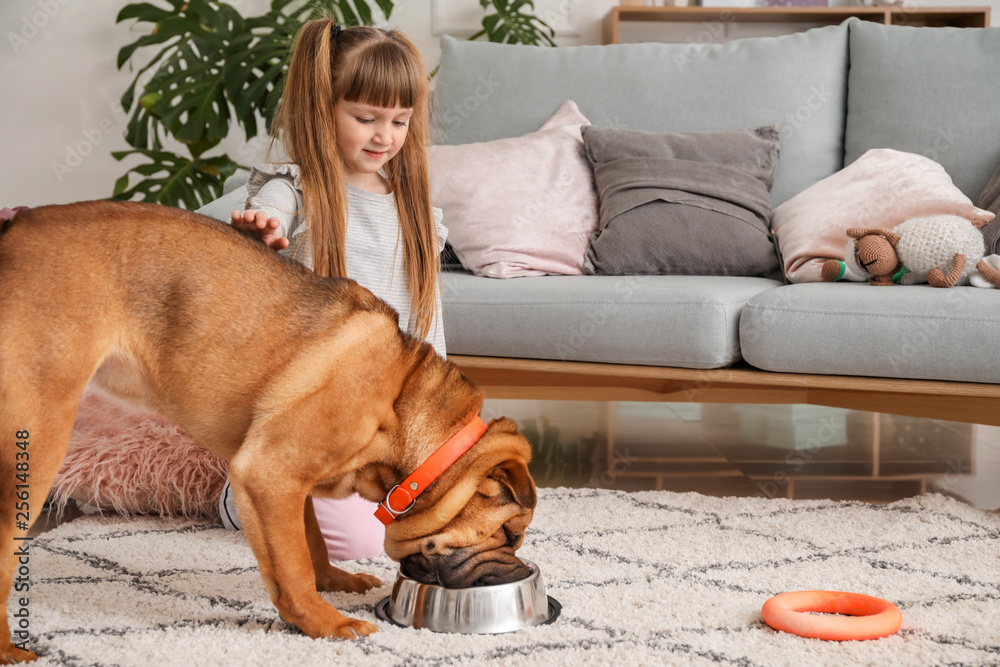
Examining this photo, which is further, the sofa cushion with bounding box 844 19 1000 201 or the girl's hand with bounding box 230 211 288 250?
the sofa cushion with bounding box 844 19 1000 201

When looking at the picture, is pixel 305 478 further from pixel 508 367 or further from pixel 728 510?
pixel 728 510

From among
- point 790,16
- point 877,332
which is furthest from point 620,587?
point 790,16

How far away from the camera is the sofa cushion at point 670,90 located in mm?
3004

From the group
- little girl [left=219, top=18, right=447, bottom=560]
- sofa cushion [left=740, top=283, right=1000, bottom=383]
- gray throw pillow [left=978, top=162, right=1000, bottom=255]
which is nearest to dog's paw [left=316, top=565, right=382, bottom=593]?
little girl [left=219, top=18, right=447, bottom=560]

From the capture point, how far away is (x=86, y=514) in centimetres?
220

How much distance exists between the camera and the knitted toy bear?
7.20 feet

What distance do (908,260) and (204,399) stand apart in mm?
1840

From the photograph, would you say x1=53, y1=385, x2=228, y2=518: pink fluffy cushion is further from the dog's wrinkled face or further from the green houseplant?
the green houseplant

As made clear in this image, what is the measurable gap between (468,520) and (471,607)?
155 millimetres

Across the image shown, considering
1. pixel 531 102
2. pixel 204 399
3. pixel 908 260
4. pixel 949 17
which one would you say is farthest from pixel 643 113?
pixel 949 17

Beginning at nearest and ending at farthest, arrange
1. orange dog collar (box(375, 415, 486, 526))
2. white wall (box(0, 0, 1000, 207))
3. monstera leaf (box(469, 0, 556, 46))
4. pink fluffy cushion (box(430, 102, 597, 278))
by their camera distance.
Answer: orange dog collar (box(375, 415, 486, 526))
pink fluffy cushion (box(430, 102, 597, 278))
monstera leaf (box(469, 0, 556, 46))
white wall (box(0, 0, 1000, 207))

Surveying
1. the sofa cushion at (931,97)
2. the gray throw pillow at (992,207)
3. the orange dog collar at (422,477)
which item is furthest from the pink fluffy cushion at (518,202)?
the orange dog collar at (422,477)

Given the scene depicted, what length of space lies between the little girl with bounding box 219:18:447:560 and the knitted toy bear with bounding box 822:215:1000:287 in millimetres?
1206

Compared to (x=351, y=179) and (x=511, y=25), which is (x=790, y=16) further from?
(x=351, y=179)
